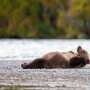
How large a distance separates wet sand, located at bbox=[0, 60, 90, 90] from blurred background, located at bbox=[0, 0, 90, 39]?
A: 39.9 metres

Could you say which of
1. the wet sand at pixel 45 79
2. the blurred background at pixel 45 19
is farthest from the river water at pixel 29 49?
the blurred background at pixel 45 19

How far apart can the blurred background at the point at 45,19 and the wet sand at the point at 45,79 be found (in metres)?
39.9

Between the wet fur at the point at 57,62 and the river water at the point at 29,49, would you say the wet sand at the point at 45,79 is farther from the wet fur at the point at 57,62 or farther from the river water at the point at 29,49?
the river water at the point at 29,49

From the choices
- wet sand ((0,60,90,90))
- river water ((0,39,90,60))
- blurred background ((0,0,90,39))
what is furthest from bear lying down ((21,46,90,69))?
blurred background ((0,0,90,39))

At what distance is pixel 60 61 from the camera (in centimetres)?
1209

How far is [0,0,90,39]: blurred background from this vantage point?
52.6 meters

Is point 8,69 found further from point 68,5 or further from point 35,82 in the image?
point 68,5

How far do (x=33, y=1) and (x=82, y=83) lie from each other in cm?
5251

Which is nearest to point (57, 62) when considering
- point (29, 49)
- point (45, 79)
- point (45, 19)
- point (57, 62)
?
point (57, 62)

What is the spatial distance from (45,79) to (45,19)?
51.6 metres

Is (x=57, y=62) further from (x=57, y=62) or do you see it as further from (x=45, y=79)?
(x=45, y=79)

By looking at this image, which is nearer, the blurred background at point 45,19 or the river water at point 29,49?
the river water at point 29,49

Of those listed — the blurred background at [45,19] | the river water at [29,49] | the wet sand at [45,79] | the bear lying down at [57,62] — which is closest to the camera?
the wet sand at [45,79]

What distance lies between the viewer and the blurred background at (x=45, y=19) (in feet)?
173
